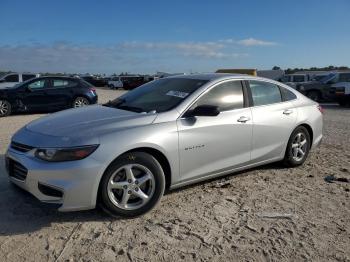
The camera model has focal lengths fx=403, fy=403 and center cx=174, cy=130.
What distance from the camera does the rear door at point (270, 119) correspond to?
5.62m

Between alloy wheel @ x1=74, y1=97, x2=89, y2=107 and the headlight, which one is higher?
the headlight

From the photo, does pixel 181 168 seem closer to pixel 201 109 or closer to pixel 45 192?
pixel 201 109

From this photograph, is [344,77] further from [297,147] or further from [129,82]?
[129,82]

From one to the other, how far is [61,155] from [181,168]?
1.41m

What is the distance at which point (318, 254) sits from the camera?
3592 mm

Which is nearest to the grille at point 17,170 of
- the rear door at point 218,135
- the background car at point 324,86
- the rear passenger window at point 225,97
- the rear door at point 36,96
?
the rear door at point 218,135

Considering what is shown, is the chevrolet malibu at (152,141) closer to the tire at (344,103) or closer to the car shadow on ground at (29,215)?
the car shadow on ground at (29,215)

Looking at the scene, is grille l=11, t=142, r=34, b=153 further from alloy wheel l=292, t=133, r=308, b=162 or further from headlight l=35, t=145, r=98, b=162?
alloy wheel l=292, t=133, r=308, b=162

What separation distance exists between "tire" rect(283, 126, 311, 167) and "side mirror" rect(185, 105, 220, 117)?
77.7 inches

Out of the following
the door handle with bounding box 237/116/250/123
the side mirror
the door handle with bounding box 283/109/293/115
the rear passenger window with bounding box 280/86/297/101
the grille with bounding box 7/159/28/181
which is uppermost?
the rear passenger window with bounding box 280/86/297/101

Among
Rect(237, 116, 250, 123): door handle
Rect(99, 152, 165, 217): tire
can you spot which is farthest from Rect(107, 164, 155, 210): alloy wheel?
Rect(237, 116, 250, 123): door handle

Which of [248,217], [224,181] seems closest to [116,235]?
[248,217]

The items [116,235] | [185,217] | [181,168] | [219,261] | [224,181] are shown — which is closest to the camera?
[219,261]

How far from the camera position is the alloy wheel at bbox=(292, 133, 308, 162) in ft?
20.9
